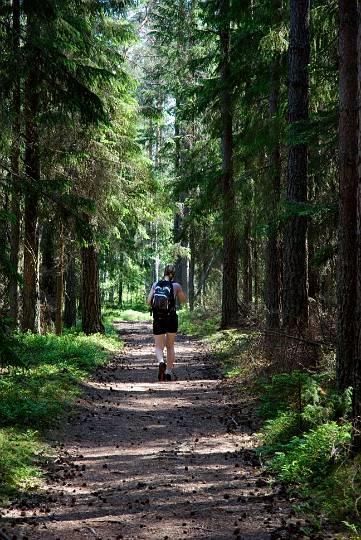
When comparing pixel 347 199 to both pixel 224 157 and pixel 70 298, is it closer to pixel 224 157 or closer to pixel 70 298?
pixel 224 157

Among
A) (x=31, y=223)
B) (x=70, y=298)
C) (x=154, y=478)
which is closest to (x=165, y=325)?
(x=31, y=223)

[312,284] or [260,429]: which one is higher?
[312,284]

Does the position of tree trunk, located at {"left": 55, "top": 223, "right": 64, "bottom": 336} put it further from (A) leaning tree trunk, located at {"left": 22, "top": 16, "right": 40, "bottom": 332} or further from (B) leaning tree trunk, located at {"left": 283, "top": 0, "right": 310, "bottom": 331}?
(B) leaning tree trunk, located at {"left": 283, "top": 0, "right": 310, "bottom": 331}

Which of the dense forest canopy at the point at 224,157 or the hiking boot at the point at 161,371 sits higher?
the dense forest canopy at the point at 224,157

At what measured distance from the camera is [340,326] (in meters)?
7.20

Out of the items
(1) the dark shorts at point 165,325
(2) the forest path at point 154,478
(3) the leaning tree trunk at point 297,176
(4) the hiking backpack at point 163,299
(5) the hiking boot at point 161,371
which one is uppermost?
(3) the leaning tree trunk at point 297,176

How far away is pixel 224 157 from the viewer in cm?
1886

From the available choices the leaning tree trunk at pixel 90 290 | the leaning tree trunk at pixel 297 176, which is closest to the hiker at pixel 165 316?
the leaning tree trunk at pixel 297 176

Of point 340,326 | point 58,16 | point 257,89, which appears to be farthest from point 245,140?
point 340,326

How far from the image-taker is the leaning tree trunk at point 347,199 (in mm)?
7098

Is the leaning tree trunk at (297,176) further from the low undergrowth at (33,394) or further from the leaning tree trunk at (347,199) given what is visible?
the low undergrowth at (33,394)

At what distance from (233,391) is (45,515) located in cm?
589

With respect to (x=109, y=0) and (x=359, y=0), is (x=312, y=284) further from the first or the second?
(x=359, y=0)

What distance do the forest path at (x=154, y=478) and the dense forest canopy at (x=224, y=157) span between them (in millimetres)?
1277
